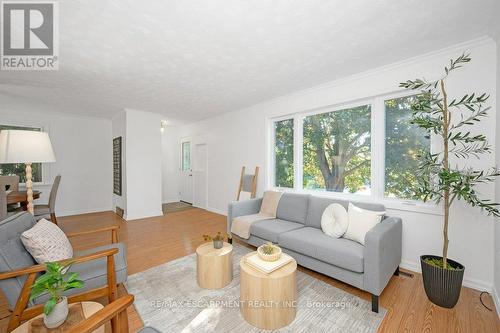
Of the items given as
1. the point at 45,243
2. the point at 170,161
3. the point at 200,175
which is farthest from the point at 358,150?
the point at 170,161

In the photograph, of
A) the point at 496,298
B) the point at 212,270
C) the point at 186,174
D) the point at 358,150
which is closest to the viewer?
the point at 496,298

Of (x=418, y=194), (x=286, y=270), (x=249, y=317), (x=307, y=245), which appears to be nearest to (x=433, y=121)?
(x=418, y=194)

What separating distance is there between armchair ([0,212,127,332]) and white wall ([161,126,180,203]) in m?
5.05

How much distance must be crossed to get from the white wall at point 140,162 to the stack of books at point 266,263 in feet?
12.9

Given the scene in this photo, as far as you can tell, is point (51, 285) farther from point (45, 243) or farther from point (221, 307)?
point (221, 307)

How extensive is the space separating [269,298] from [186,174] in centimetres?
554

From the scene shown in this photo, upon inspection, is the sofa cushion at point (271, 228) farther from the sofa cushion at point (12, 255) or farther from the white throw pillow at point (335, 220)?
the sofa cushion at point (12, 255)

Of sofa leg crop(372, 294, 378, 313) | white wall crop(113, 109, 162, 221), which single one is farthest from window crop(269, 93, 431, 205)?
white wall crop(113, 109, 162, 221)

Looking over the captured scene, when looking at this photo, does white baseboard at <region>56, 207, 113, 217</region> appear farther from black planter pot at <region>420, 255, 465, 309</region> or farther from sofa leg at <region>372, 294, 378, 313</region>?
black planter pot at <region>420, 255, 465, 309</region>

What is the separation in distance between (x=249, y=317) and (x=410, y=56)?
3.27 meters

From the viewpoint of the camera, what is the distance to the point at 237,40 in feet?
6.95

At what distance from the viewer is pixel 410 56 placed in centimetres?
243

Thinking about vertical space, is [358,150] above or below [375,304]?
above

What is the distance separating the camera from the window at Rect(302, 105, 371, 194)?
2961 millimetres
